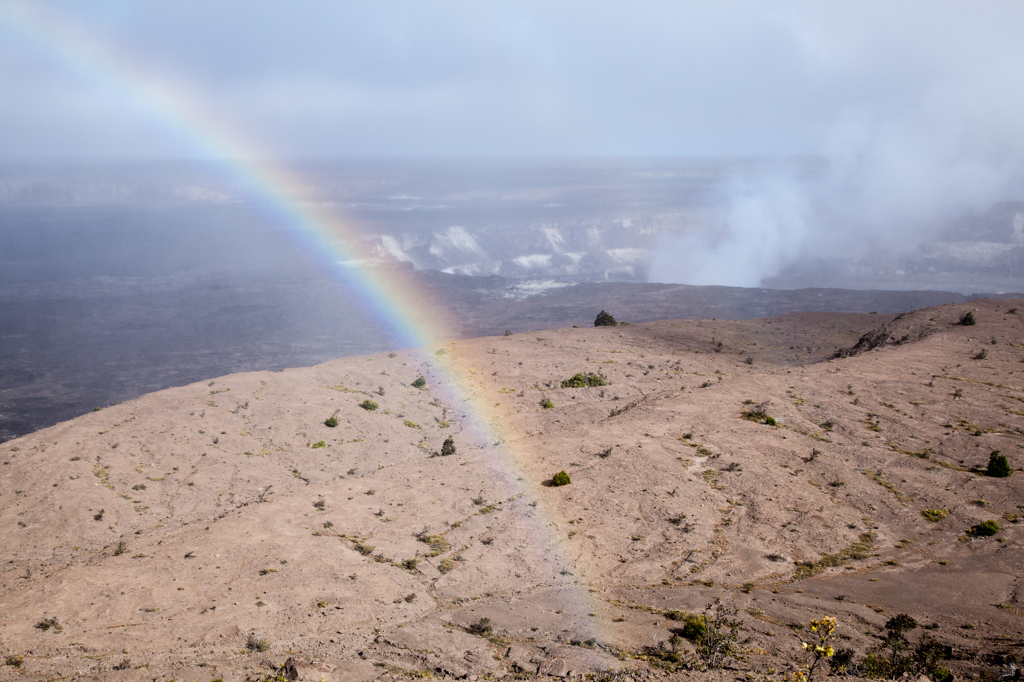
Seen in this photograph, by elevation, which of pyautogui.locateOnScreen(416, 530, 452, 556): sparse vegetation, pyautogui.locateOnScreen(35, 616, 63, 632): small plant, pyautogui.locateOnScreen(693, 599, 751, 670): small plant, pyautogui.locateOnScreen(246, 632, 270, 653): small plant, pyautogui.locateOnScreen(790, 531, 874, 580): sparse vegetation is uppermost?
pyautogui.locateOnScreen(790, 531, 874, 580): sparse vegetation

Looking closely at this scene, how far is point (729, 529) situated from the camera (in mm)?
20516

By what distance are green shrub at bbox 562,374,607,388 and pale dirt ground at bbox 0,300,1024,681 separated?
113 centimetres

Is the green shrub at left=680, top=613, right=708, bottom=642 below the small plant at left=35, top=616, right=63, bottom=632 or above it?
above

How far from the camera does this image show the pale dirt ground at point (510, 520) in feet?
49.2

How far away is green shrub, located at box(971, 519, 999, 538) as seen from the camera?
19406 millimetres

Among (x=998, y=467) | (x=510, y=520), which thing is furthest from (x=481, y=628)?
(x=998, y=467)

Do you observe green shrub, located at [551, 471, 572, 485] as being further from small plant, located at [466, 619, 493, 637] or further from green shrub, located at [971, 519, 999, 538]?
green shrub, located at [971, 519, 999, 538]

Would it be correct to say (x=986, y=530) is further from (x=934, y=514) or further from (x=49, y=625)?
(x=49, y=625)

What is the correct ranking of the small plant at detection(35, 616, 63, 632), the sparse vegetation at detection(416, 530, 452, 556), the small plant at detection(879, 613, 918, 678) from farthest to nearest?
the sparse vegetation at detection(416, 530, 452, 556) < the small plant at detection(35, 616, 63, 632) < the small plant at detection(879, 613, 918, 678)

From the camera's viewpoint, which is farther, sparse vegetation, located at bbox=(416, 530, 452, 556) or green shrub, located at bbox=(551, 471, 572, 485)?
green shrub, located at bbox=(551, 471, 572, 485)

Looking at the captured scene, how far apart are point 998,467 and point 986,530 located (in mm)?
4695

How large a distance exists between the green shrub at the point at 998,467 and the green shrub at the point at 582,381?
66.2 ft

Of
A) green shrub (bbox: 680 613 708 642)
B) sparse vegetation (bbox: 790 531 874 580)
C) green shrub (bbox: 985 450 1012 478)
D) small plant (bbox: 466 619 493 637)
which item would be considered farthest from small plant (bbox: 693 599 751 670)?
green shrub (bbox: 985 450 1012 478)

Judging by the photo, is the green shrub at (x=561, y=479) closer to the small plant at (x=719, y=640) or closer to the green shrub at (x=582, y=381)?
the small plant at (x=719, y=640)
